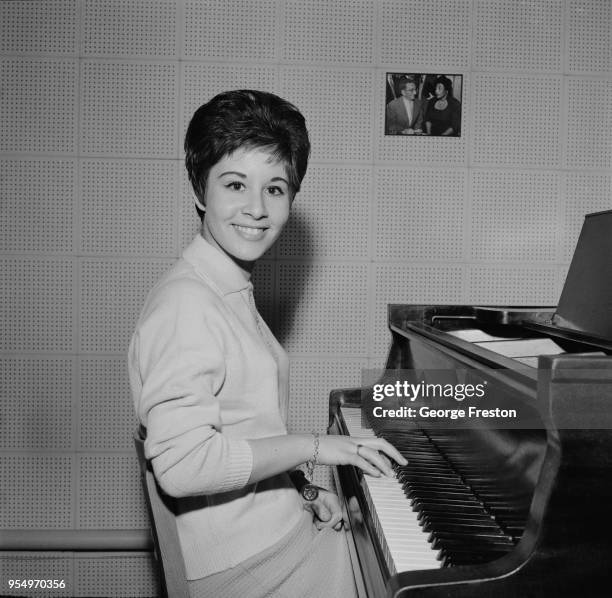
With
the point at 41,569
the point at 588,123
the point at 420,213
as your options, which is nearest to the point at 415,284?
the point at 420,213

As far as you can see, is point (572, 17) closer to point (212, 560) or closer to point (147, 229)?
point (147, 229)

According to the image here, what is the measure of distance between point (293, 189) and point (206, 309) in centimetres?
48

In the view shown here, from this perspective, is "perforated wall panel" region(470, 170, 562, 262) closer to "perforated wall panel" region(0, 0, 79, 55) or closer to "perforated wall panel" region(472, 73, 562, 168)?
"perforated wall panel" region(472, 73, 562, 168)

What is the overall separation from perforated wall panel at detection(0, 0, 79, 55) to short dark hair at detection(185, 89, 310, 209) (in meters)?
2.01

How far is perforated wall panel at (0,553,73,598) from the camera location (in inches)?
126

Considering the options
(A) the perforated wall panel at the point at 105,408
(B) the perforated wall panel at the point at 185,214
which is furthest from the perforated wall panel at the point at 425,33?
(A) the perforated wall panel at the point at 105,408

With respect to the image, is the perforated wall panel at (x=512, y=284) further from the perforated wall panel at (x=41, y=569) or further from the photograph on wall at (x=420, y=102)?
the perforated wall panel at (x=41, y=569)

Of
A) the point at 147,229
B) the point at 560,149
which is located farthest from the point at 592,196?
the point at 147,229

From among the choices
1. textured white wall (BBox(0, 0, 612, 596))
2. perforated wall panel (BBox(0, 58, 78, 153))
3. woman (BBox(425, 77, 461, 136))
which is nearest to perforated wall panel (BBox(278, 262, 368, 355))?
textured white wall (BBox(0, 0, 612, 596))

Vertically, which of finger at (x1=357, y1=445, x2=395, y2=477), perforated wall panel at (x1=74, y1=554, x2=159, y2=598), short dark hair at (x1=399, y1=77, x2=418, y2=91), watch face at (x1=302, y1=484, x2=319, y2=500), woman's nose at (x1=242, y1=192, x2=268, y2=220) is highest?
short dark hair at (x1=399, y1=77, x2=418, y2=91)

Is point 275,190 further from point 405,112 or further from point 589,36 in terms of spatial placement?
point 589,36

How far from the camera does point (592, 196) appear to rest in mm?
3256

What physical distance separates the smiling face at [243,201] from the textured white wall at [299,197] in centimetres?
162

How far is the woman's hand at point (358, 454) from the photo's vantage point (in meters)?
1.41
